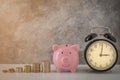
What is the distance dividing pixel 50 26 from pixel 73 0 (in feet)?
0.63

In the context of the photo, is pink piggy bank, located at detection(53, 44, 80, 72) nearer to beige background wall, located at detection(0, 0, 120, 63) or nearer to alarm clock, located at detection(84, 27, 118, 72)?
alarm clock, located at detection(84, 27, 118, 72)

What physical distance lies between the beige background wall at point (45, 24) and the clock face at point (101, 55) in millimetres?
228

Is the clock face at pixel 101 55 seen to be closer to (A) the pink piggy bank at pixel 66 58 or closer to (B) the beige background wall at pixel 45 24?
(A) the pink piggy bank at pixel 66 58

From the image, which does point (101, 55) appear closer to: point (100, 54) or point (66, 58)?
point (100, 54)

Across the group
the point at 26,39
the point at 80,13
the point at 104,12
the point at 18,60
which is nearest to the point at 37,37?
the point at 26,39

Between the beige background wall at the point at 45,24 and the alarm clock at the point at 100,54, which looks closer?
the alarm clock at the point at 100,54

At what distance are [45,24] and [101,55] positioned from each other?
40 cm

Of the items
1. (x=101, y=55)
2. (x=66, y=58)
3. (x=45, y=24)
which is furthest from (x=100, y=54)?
(x=45, y=24)

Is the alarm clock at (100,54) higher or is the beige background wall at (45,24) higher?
the beige background wall at (45,24)

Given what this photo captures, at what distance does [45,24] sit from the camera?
1.47 metres

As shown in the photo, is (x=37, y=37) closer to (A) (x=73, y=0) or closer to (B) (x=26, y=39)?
(B) (x=26, y=39)

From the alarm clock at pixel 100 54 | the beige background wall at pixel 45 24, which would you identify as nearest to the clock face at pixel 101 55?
the alarm clock at pixel 100 54

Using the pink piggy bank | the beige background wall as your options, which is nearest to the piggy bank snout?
the pink piggy bank

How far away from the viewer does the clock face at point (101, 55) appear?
1218 millimetres
